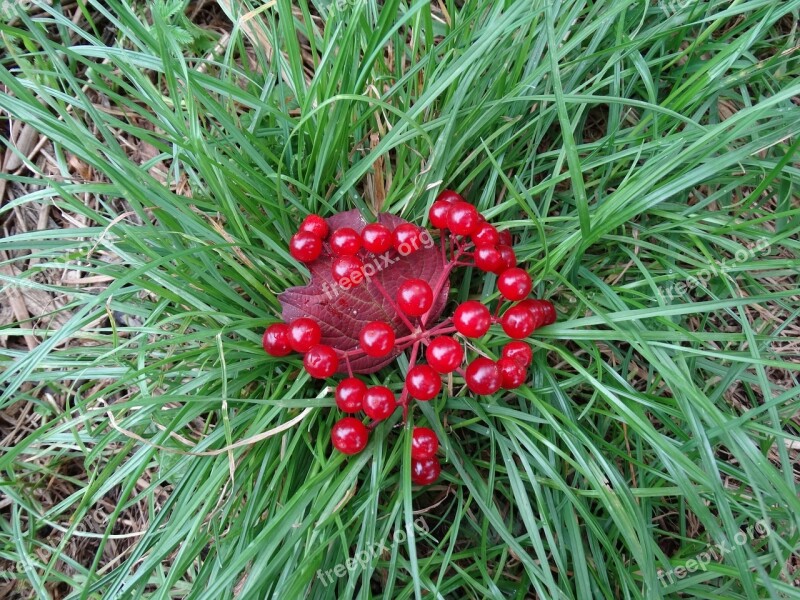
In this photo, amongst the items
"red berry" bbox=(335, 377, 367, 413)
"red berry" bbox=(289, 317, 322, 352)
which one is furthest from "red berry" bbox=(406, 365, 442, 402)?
"red berry" bbox=(289, 317, 322, 352)

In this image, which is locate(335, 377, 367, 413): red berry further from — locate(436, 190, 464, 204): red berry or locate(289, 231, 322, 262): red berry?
locate(436, 190, 464, 204): red berry

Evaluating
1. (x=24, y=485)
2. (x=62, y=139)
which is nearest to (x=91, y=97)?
(x=62, y=139)

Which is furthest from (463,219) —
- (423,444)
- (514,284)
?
(423,444)

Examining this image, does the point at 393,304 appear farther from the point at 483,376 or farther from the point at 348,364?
the point at 483,376

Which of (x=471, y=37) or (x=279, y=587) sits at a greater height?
(x=471, y=37)

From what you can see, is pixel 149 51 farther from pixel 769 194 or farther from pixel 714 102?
pixel 769 194

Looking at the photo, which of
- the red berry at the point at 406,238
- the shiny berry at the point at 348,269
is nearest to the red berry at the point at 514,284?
the red berry at the point at 406,238

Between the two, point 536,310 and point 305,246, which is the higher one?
point 536,310
